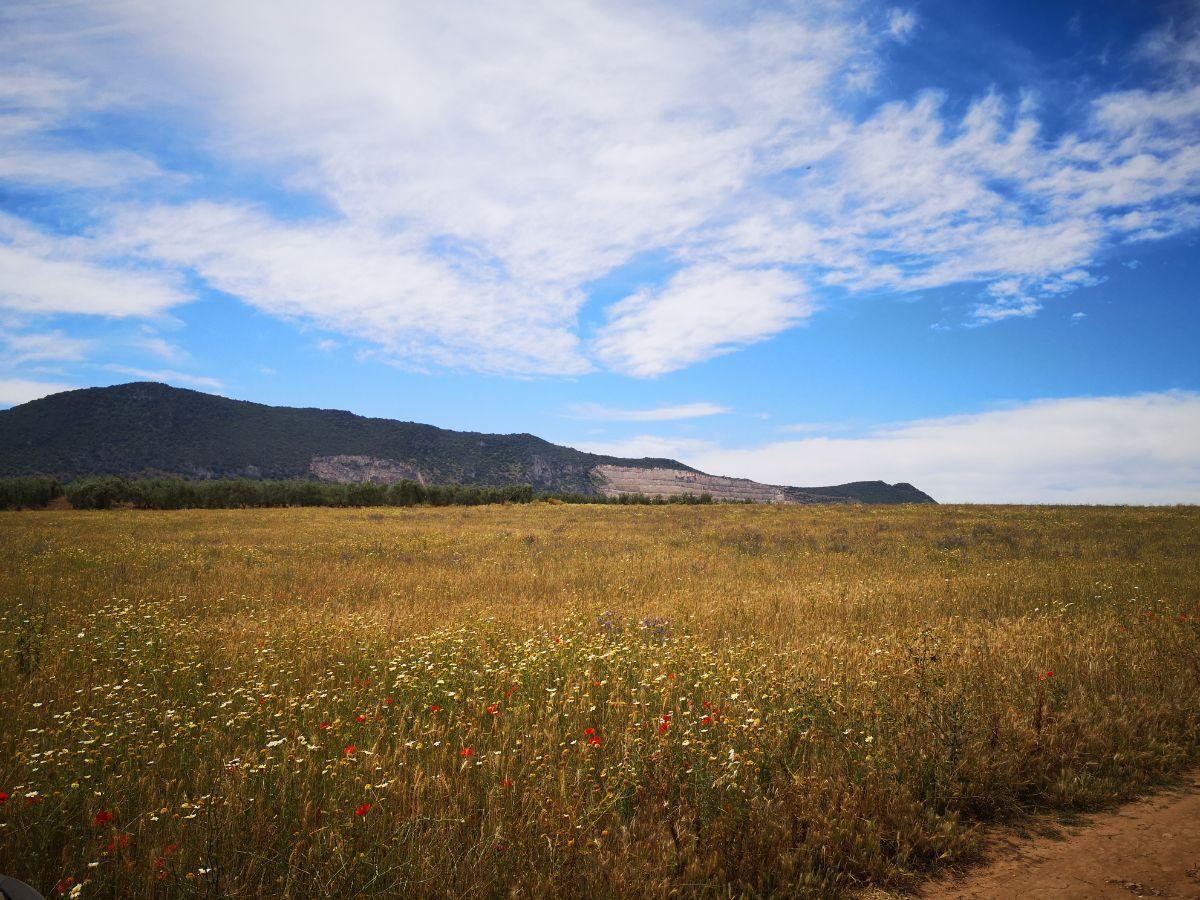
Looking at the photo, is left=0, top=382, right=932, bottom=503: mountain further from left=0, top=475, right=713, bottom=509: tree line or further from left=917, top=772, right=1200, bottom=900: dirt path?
left=917, top=772, right=1200, bottom=900: dirt path

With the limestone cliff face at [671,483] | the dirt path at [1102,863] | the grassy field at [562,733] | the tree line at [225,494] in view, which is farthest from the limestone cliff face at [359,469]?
the dirt path at [1102,863]

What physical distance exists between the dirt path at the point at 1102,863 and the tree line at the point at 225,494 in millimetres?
58892

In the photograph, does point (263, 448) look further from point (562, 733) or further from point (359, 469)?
point (562, 733)

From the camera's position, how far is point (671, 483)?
465 feet

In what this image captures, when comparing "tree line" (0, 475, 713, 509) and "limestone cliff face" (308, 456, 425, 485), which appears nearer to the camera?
"tree line" (0, 475, 713, 509)

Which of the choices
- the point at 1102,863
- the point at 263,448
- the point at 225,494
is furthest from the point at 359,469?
the point at 1102,863

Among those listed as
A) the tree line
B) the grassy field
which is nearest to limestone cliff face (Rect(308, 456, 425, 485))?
the tree line

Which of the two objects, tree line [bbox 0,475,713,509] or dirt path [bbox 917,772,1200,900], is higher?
tree line [bbox 0,475,713,509]

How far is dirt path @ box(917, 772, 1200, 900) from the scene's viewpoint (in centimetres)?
332

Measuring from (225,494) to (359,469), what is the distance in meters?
47.9

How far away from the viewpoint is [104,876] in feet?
10.4

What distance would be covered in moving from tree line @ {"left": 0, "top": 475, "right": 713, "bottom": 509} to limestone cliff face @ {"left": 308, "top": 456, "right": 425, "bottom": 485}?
106 ft

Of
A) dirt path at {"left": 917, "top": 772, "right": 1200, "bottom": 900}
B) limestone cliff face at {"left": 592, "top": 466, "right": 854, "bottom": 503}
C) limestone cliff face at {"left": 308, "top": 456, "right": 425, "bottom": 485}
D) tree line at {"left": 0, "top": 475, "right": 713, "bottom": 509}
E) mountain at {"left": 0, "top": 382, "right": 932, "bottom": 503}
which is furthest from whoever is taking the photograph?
limestone cliff face at {"left": 592, "top": 466, "right": 854, "bottom": 503}

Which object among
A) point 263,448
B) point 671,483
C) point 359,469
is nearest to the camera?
point 263,448
